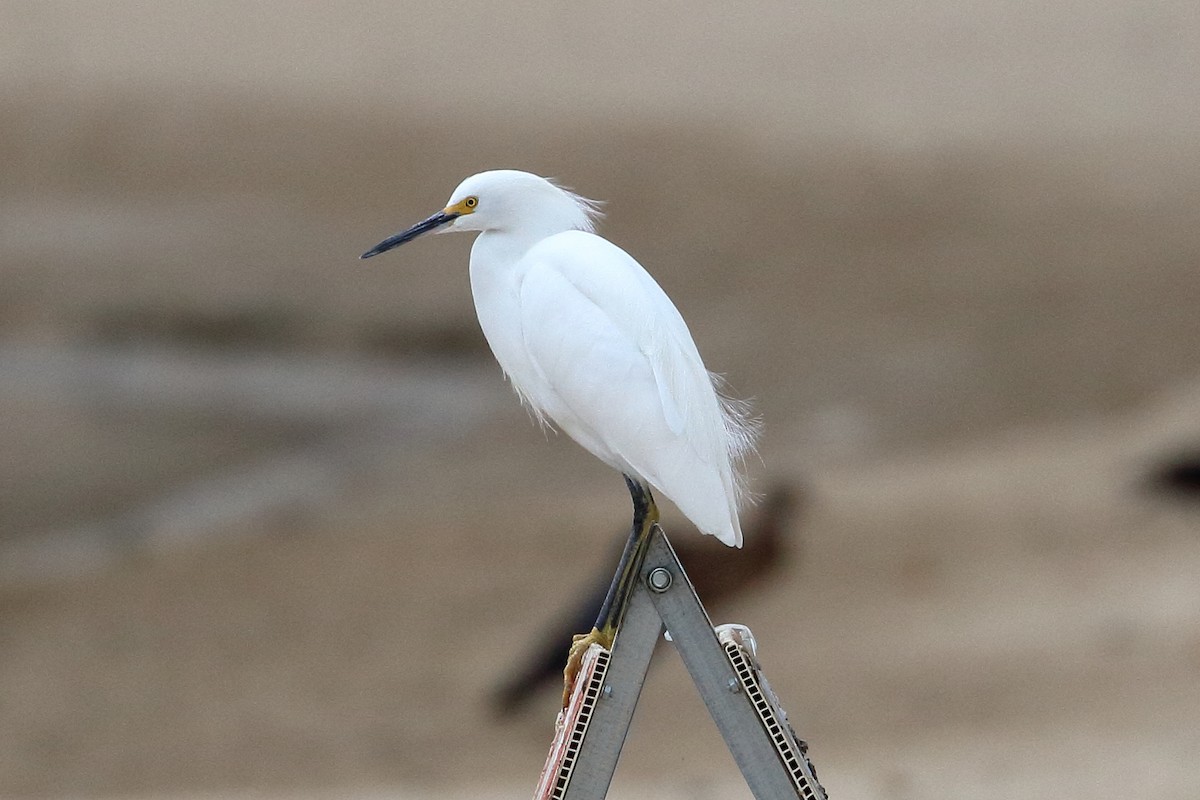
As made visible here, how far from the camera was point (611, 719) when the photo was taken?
1.30 metres

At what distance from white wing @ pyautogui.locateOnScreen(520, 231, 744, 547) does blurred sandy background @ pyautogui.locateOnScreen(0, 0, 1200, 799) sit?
361 cm

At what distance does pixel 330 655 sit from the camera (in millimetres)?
5039

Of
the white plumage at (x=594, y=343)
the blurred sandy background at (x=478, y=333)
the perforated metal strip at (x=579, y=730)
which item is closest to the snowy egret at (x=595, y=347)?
the white plumage at (x=594, y=343)

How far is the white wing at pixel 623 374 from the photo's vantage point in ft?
4.80

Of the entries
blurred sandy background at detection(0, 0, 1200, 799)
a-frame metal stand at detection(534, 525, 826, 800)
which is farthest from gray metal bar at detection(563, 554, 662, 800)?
blurred sandy background at detection(0, 0, 1200, 799)

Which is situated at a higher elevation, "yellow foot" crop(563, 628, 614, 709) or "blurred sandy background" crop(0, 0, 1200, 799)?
"blurred sandy background" crop(0, 0, 1200, 799)

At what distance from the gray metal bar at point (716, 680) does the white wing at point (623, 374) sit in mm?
132

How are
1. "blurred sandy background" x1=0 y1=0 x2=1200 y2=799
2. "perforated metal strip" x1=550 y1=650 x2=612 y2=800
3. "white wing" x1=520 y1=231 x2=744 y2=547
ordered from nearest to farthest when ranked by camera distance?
"perforated metal strip" x1=550 y1=650 x2=612 y2=800 → "white wing" x1=520 y1=231 x2=744 y2=547 → "blurred sandy background" x1=0 y1=0 x2=1200 y2=799

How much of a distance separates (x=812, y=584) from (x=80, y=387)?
2912 mm

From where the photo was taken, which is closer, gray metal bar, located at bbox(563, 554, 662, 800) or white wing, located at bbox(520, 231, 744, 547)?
gray metal bar, located at bbox(563, 554, 662, 800)

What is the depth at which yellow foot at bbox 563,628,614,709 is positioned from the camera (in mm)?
1379

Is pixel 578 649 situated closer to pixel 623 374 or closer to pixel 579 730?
pixel 579 730

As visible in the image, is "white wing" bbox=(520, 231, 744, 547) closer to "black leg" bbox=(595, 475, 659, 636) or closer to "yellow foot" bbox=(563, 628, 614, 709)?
"black leg" bbox=(595, 475, 659, 636)

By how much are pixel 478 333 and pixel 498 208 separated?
4318 mm
